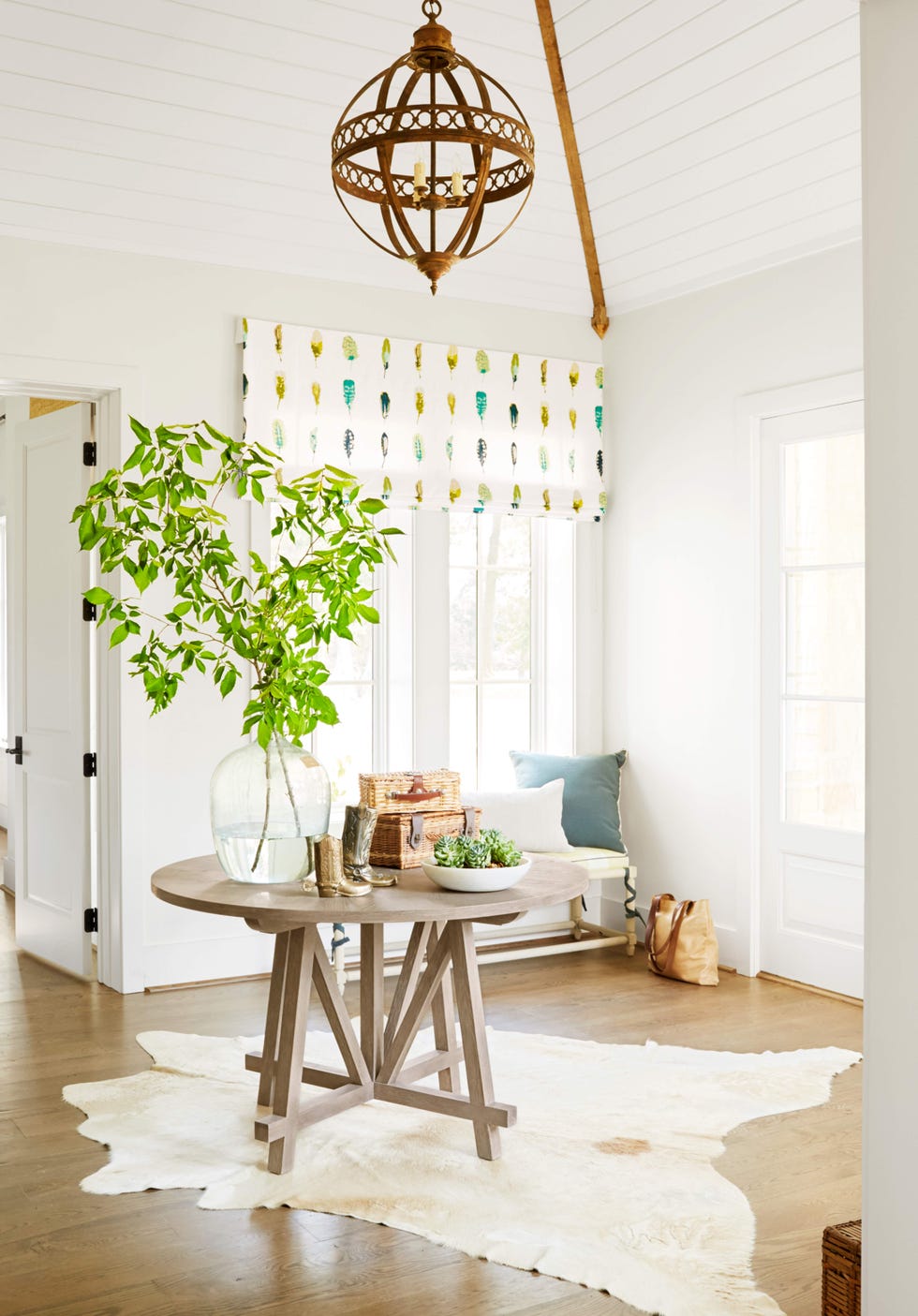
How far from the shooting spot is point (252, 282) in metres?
4.95

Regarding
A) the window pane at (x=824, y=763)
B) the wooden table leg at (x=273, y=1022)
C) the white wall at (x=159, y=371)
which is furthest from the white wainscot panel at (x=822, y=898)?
the wooden table leg at (x=273, y=1022)

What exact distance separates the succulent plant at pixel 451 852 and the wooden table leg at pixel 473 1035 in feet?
0.64

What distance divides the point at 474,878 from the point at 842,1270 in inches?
46.9

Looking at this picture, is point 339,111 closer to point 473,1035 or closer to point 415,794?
point 415,794

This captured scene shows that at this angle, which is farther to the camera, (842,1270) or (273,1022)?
(273,1022)

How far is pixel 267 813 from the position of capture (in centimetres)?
304

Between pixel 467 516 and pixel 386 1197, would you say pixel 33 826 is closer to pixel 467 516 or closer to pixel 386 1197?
pixel 467 516

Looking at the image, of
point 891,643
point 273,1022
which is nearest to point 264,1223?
point 273,1022

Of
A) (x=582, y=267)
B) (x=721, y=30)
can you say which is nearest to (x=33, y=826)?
(x=582, y=267)

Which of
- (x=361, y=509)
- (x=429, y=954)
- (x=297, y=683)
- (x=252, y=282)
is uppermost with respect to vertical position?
(x=252, y=282)

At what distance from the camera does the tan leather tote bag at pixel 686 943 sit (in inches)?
193

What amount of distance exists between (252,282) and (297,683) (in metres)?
2.45

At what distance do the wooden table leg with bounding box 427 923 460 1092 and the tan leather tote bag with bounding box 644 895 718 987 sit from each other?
161 centimetres

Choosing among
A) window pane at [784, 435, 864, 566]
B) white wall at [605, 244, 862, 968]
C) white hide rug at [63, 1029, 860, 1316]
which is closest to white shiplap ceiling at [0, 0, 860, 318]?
white wall at [605, 244, 862, 968]
